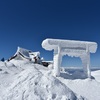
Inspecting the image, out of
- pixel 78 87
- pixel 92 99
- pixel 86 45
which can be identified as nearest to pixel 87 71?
pixel 86 45

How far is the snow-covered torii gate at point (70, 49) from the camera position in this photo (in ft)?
42.5

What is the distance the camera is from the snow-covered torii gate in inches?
510

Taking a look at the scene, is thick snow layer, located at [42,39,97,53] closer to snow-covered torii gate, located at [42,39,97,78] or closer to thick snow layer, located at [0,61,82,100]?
snow-covered torii gate, located at [42,39,97,78]

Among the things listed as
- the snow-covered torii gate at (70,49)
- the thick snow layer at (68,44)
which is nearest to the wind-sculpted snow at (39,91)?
the snow-covered torii gate at (70,49)

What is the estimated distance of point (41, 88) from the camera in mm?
6754

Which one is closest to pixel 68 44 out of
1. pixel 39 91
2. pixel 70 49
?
pixel 70 49

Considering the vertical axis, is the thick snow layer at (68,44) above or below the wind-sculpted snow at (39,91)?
above

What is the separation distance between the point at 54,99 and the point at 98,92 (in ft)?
16.8

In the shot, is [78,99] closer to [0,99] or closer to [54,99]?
[54,99]

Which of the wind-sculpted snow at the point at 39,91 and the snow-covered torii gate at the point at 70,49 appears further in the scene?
the snow-covered torii gate at the point at 70,49

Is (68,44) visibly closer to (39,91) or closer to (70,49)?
(70,49)

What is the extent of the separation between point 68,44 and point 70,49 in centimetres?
41

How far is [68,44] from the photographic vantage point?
43.7 ft

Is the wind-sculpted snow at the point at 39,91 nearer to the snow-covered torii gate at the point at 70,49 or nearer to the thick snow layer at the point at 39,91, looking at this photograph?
the thick snow layer at the point at 39,91
